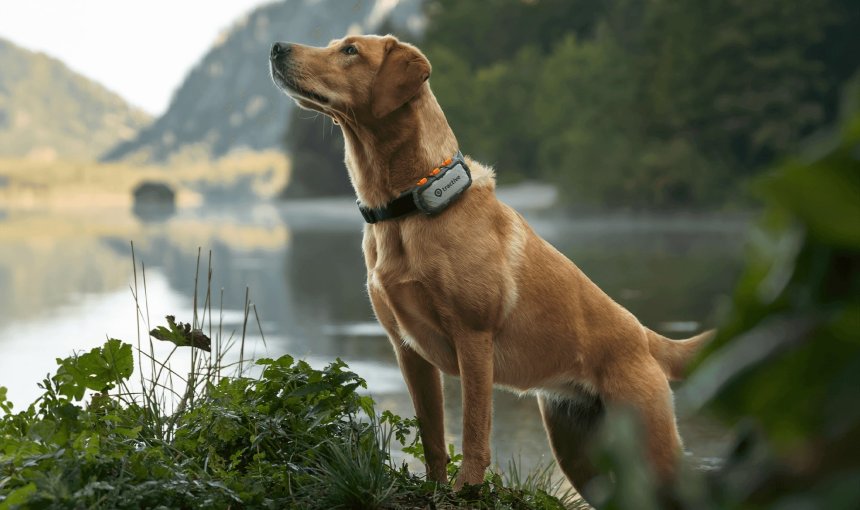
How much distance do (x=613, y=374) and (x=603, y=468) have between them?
306 cm

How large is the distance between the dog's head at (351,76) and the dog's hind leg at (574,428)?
126 centimetres

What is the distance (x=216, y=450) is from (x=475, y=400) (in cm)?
92

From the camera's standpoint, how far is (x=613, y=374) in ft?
12.4

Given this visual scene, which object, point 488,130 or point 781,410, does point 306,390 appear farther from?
point 488,130

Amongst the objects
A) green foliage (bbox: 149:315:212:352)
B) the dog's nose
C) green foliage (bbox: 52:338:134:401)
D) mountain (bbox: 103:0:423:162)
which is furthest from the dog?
mountain (bbox: 103:0:423:162)

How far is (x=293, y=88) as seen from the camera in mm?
3783

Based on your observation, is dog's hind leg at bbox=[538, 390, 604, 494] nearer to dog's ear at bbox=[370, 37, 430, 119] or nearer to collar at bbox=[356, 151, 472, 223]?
collar at bbox=[356, 151, 472, 223]

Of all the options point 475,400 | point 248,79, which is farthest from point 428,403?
point 248,79

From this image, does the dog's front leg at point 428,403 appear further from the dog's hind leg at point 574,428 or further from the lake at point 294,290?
the lake at point 294,290

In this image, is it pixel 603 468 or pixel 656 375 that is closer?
pixel 603 468

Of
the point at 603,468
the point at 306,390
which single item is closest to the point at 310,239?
the point at 306,390

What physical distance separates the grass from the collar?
0.59 m

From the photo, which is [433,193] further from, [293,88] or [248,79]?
[248,79]

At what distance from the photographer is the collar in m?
3.73
